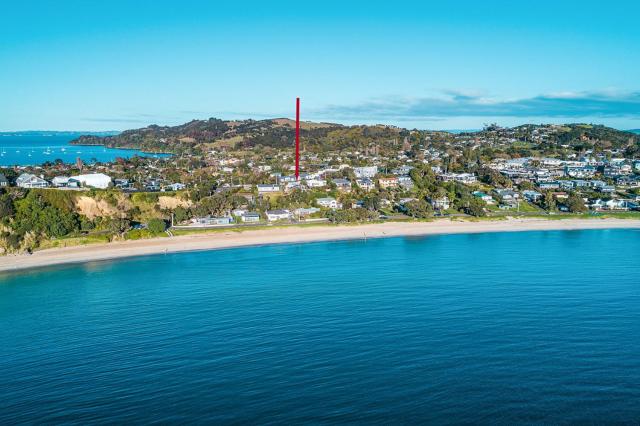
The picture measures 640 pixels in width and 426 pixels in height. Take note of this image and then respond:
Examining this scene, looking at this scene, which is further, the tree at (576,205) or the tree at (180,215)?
the tree at (576,205)

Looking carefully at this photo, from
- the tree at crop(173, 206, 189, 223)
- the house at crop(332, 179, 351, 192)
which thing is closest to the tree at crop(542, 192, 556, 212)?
the house at crop(332, 179, 351, 192)

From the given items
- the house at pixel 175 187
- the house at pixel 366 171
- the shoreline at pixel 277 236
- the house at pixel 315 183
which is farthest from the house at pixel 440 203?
the house at pixel 175 187

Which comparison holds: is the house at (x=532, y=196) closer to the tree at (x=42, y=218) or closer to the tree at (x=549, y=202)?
the tree at (x=549, y=202)

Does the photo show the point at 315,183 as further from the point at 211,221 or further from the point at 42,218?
the point at 42,218

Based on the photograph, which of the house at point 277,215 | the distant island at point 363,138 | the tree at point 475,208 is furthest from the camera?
the distant island at point 363,138

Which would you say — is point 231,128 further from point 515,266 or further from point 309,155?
point 515,266

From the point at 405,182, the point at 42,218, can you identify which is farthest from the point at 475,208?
the point at 42,218
